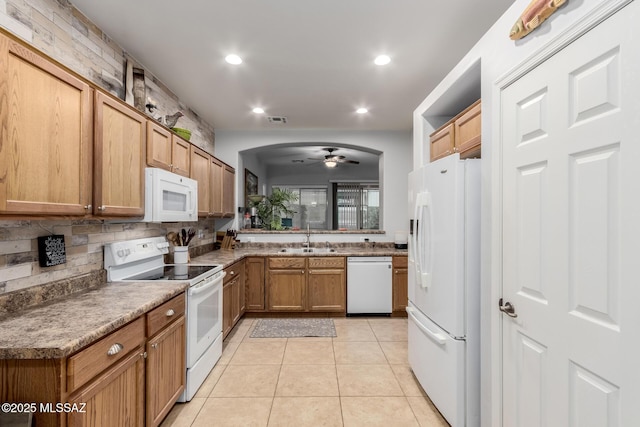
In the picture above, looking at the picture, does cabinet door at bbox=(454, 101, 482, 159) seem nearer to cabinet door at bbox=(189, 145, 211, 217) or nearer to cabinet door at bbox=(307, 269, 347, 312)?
cabinet door at bbox=(307, 269, 347, 312)

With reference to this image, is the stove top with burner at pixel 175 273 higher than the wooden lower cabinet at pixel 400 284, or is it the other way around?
the stove top with burner at pixel 175 273

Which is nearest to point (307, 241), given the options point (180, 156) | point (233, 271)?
point (233, 271)

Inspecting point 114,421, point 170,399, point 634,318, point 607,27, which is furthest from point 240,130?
point 634,318

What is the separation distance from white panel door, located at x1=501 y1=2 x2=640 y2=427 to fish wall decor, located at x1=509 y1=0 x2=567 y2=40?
0.58ft

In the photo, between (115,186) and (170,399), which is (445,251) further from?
(115,186)

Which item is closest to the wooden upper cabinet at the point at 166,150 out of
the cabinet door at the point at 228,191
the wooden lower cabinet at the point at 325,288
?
the cabinet door at the point at 228,191

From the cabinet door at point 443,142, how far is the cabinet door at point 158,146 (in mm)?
2274

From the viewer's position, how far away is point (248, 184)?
5.45 m

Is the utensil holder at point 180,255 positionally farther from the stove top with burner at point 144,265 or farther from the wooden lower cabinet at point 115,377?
the wooden lower cabinet at point 115,377

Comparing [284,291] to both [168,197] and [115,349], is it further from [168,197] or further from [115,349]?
[115,349]

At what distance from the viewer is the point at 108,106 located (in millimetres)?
1863

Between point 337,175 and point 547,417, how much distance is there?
7110 mm

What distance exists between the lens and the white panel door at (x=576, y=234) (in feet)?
3.17

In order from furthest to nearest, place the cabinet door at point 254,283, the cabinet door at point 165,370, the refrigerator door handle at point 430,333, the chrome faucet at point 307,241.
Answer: the chrome faucet at point 307,241 → the cabinet door at point 254,283 → the refrigerator door handle at point 430,333 → the cabinet door at point 165,370
